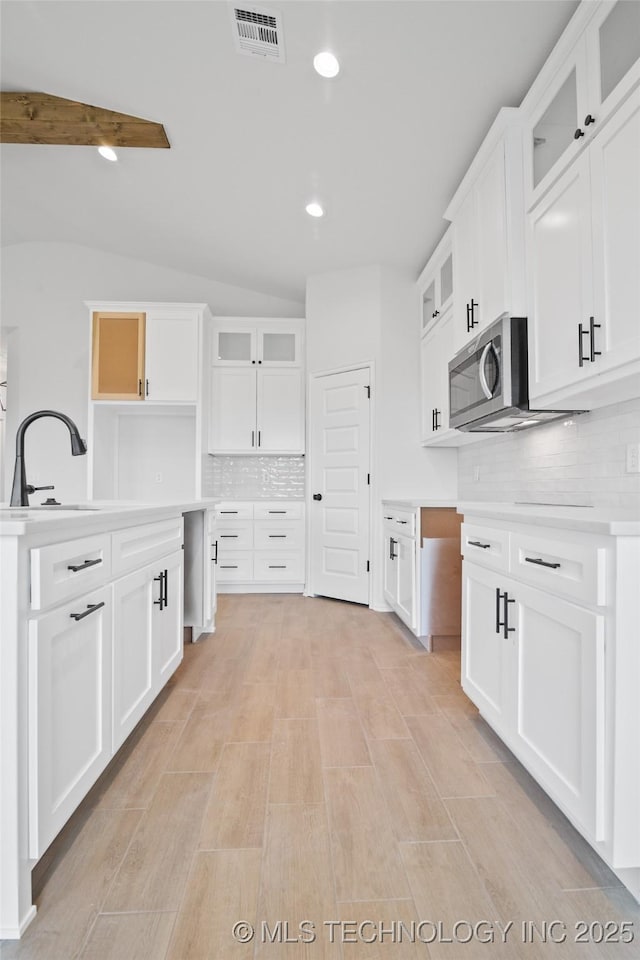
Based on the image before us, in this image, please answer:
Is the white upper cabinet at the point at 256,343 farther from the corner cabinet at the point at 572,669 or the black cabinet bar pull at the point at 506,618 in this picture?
the black cabinet bar pull at the point at 506,618

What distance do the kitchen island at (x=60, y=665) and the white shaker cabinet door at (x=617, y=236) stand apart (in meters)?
1.62

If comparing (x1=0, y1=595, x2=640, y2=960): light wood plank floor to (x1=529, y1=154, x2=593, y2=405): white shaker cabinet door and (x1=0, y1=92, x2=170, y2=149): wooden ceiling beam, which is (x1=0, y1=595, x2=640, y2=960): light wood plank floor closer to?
(x1=529, y1=154, x2=593, y2=405): white shaker cabinet door

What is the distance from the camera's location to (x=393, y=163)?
9.77ft

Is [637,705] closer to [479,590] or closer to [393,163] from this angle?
[479,590]

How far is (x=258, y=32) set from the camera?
7.39ft

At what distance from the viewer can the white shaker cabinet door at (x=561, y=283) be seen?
1761 millimetres

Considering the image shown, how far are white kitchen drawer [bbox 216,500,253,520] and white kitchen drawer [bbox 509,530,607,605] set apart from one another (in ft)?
10.8

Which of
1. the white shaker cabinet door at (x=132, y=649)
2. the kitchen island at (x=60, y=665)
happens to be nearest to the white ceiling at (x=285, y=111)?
the kitchen island at (x=60, y=665)

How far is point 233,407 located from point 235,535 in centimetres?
121

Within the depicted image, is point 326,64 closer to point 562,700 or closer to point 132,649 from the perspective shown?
point 132,649

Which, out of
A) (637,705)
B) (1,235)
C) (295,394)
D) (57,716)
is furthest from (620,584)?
(1,235)

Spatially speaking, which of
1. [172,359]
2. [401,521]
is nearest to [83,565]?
[401,521]

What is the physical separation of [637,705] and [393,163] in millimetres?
2971

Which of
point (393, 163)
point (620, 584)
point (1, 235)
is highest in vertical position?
point (1, 235)
